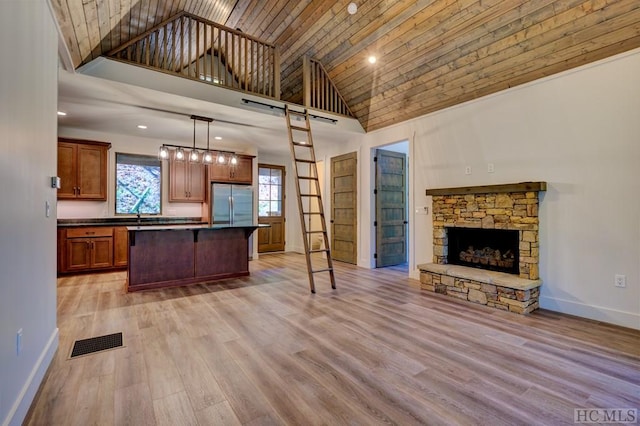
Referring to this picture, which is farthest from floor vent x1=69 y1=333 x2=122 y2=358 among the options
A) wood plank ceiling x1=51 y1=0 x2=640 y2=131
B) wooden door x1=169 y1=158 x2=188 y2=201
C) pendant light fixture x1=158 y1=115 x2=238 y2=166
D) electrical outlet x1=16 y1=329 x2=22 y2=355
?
wooden door x1=169 y1=158 x2=188 y2=201

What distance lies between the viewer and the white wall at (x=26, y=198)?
4.99ft

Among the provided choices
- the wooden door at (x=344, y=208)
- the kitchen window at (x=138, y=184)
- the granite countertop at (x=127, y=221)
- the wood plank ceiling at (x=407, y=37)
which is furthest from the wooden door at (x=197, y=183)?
the wooden door at (x=344, y=208)

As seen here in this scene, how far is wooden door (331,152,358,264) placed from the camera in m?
6.28

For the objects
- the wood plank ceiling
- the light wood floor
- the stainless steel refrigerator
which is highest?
the wood plank ceiling

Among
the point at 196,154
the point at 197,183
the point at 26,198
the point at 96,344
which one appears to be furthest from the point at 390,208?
the point at 26,198

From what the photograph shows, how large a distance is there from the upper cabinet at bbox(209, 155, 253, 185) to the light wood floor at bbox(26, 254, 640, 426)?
11.3 ft

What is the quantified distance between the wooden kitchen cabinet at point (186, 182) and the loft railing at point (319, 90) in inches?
110

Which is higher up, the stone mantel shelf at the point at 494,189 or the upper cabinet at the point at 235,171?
the upper cabinet at the point at 235,171

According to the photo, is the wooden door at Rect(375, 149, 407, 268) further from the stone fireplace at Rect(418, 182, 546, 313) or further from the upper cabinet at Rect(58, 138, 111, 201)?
the upper cabinet at Rect(58, 138, 111, 201)

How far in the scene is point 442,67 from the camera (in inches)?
161

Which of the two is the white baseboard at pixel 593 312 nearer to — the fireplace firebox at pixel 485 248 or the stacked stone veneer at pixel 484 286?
the stacked stone veneer at pixel 484 286

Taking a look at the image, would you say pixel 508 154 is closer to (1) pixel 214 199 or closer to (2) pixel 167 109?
(2) pixel 167 109

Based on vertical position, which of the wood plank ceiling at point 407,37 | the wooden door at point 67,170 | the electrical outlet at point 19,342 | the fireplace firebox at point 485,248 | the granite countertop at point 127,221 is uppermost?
the wood plank ceiling at point 407,37

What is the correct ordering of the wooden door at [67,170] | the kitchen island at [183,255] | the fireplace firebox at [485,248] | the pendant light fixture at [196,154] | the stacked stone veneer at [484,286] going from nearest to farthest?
the stacked stone veneer at [484,286], the fireplace firebox at [485,248], the kitchen island at [183,255], the pendant light fixture at [196,154], the wooden door at [67,170]
